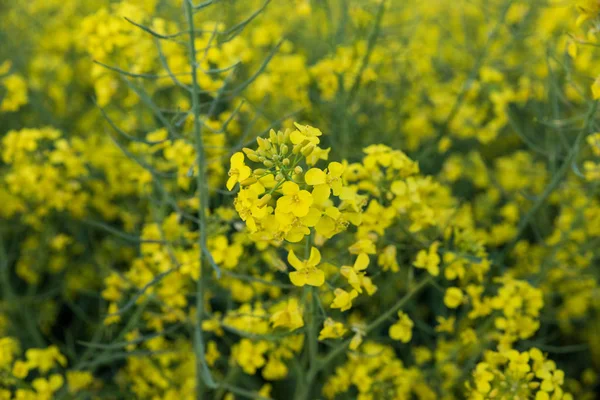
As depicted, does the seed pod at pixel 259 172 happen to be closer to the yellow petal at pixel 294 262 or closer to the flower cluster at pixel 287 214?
the flower cluster at pixel 287 214

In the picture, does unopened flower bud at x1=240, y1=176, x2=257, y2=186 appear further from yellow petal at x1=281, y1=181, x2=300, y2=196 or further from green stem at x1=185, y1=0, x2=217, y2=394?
green stem at x1=185, y1=0, x2=217, y2=394

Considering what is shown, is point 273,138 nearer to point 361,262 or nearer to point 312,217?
point 312,217

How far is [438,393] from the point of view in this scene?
2.24m

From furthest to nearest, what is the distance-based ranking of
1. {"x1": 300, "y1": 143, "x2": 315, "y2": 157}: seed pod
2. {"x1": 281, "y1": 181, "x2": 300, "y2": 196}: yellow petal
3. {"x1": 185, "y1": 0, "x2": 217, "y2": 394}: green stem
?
{"x1": 185, "y1": 0, "x2": 217, "y2": 394}: green stem → {"x1": 300, "y1": 143, "x2": 315, "y2": 157}: seed pod → {"x1": 281, "y1": 181, "x2": 300, "y2": 196}: yellow petal

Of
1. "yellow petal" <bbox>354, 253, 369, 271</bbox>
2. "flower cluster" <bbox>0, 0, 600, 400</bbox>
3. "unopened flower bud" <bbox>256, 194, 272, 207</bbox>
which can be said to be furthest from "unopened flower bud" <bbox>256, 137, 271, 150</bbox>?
"yellow petal" <bbox>354, 253, 369, 271</bbox>

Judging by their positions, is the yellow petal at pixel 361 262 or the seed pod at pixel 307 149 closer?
the seed pod at pixel 307 149

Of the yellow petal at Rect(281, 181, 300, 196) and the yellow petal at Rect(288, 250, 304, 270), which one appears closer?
the yellow petal at Rect(281, 181, 300, 196)

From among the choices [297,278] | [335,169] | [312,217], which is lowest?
[297,278]

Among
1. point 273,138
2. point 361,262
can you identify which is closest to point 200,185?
point 273,138

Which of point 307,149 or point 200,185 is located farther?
point 200,185

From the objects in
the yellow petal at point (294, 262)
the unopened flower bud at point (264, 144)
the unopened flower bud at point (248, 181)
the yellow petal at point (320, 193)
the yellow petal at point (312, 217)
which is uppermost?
the unopened flower bud at point (264, 144)

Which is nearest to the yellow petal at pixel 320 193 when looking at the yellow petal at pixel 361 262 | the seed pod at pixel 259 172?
the seed pod at pixel 259 172

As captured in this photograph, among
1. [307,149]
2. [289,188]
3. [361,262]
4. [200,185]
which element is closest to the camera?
[289,188]

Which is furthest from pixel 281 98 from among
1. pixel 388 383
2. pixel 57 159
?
pixel 388 383
